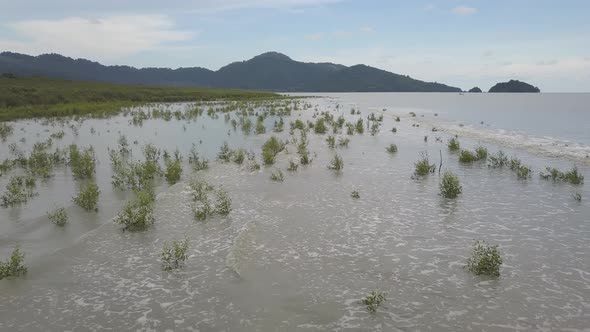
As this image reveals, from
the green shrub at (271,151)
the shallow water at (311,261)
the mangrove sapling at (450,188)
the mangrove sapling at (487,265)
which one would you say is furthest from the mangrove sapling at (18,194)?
the mangrove sapling at (450,188)

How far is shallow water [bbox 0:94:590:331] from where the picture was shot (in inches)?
277

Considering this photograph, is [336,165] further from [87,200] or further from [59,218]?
[59,218]

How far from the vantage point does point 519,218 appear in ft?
40.4

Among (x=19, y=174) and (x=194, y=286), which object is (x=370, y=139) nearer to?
(x=19, y=174)

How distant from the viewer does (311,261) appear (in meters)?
9.30

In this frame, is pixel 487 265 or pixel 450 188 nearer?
pixel 487 265

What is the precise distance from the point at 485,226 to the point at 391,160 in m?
11.0

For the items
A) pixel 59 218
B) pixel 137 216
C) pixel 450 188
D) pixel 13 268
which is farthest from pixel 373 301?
pixel 59 218

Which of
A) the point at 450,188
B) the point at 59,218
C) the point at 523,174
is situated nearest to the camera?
the point at 59,218

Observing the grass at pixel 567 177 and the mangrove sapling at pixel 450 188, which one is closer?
the mangrove sapling at pixel 450 188

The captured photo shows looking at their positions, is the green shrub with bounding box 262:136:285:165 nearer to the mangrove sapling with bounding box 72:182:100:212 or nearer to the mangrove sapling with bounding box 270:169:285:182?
the mangrove sapling with bounding box 270:169:285:182

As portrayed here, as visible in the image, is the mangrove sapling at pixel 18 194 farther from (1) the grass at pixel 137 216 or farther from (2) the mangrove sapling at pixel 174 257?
(2) the mangrove sapling at pixel 174 257

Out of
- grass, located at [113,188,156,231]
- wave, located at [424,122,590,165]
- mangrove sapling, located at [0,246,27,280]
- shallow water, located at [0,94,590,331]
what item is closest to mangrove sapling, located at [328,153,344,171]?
shallow water, located at [0,94,590,331]

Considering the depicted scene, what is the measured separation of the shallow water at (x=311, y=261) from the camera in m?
7.04
